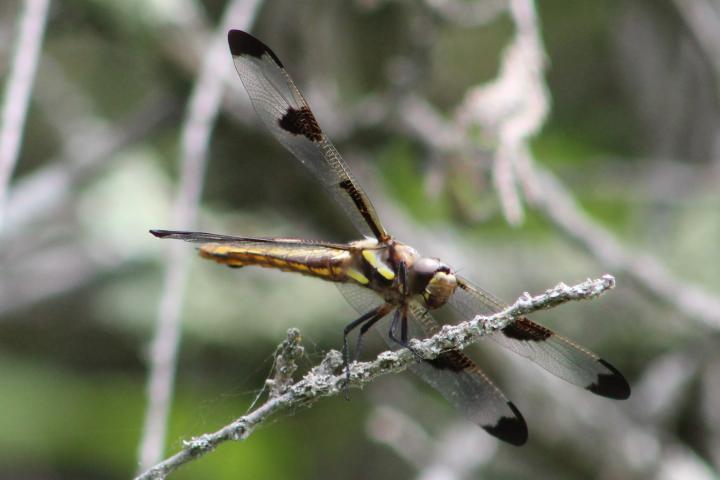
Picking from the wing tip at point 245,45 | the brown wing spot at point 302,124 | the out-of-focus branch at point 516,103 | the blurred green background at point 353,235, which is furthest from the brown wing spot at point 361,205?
the blurred green background at point 353,235

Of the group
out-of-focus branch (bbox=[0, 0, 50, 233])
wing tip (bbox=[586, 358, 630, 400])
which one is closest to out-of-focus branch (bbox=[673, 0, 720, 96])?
wing tip (bbox=[586, 358, 630, 400])

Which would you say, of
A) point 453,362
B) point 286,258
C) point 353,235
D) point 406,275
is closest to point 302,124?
point 286,258

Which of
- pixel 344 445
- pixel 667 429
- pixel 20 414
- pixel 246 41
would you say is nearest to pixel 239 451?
pixel 344 445

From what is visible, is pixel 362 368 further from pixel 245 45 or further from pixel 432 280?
pixel 245 45

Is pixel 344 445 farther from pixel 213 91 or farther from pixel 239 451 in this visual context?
pixel 213 91

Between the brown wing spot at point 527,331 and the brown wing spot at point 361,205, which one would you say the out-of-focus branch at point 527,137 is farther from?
the brown wing spot at point 527,331

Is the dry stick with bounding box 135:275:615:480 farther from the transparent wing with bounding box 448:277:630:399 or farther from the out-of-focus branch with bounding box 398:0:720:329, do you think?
the out-of-focus branch with bounding box 398:0:720:329

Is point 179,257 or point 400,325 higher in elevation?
point 179,257
